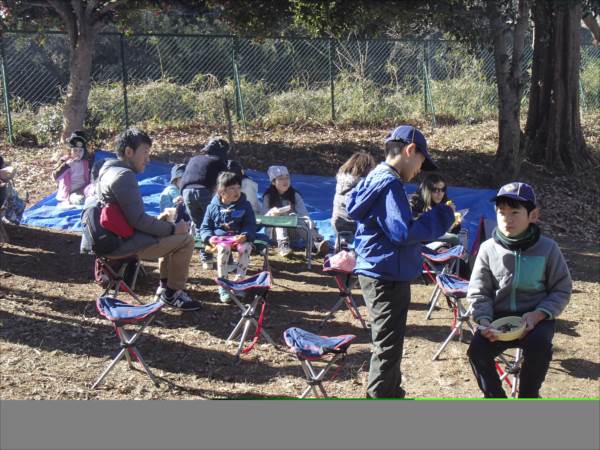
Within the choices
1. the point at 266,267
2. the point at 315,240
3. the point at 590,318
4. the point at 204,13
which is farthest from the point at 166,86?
the point at 590,318

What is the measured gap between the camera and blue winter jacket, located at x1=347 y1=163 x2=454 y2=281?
3689 mm

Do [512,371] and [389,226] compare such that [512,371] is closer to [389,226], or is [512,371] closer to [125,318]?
[389,226]

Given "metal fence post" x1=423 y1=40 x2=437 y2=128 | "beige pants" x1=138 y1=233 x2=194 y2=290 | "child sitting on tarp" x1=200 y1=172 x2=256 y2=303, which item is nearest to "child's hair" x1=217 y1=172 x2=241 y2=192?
"child sitting on tarp" x1=200 y1=172 x2=256 y2=303

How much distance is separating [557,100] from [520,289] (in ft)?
32.8

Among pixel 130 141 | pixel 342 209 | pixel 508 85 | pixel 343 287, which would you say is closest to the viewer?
pixel 130 141

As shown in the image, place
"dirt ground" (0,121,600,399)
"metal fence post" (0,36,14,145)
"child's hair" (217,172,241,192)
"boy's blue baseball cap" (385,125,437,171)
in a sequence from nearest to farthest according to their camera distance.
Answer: "boy's blue baseball cap" (385,125,437,171), "dirt ground" (0,121,600,399), "child's hair" (217,172,241,192), "metal fence post" (0,36,14,145)

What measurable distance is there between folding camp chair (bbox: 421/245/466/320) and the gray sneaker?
78.2 inches

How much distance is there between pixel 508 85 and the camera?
1160cm

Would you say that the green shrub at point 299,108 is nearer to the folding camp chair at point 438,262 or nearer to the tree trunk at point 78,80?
the tree trunk at point 78,80

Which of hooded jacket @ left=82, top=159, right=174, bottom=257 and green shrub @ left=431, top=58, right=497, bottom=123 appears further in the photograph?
green shrub @ left=431, top=58, right=497, bottom=123

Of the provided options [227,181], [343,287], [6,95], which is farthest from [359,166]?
[6,95]

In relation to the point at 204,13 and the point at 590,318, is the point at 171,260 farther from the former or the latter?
the point at 204,13

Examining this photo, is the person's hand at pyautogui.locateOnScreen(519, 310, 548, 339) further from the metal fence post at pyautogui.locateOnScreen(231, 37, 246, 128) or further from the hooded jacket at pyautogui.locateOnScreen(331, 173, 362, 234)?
the metal fence post at pyautogui.locateOnScreen(231, 37, 246, 128)

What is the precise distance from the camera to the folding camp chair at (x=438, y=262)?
664cm
